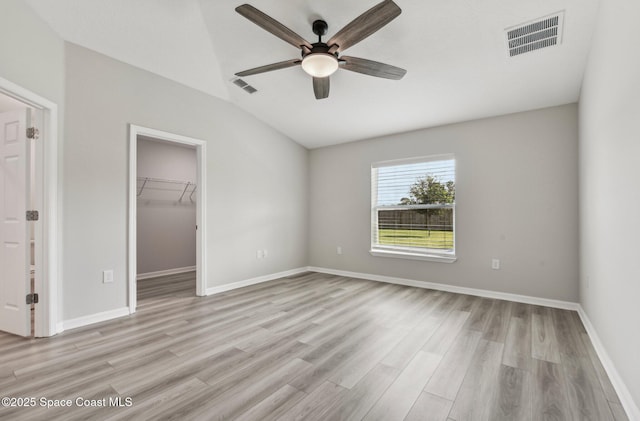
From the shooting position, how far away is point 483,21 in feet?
8.37

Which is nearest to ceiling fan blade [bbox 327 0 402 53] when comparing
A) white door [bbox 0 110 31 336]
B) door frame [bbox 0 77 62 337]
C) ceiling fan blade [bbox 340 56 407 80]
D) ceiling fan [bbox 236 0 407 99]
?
ceiling fan [bbox 236 0 407 99]

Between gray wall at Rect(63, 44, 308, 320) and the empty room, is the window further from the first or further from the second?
gray wall at Rect(63, 44, 308, 320)

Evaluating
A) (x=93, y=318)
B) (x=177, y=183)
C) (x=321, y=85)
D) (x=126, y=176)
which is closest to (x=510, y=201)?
(x=321, y=85)

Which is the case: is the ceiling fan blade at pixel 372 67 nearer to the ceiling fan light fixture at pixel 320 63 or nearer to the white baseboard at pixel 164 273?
the ceiling fan light fixture at pixel 320 63

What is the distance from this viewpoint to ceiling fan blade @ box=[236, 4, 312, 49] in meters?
2.06

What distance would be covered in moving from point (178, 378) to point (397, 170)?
13.5ft

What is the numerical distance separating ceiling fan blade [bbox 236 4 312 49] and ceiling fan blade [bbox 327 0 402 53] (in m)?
0.27

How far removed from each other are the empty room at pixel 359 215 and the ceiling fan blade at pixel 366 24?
0.02 meters

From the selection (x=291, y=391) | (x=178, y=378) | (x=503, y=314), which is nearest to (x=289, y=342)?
(x=291, y=391)

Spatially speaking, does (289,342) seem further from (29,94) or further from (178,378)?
(29,94)

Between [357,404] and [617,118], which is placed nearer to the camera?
[357,404]

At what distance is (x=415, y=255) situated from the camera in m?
4.64

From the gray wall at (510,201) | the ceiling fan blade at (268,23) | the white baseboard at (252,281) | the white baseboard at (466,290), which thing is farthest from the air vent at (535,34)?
the white baseboard at (252,281)

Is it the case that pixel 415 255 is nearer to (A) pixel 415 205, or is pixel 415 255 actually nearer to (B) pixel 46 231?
(A) pixel 415 205
